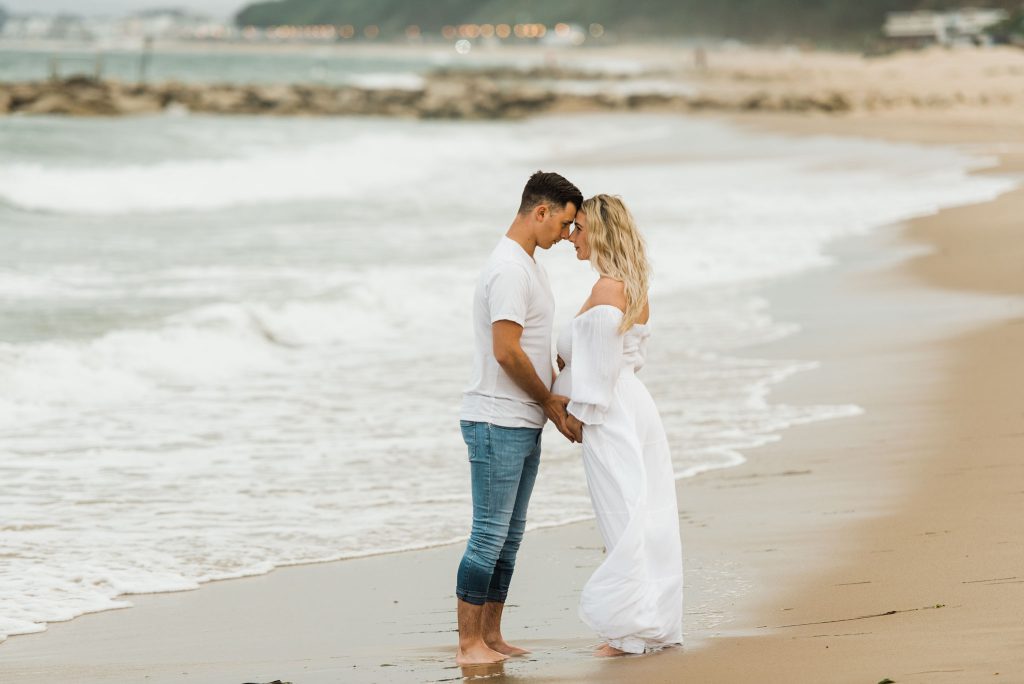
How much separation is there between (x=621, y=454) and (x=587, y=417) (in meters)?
0.16

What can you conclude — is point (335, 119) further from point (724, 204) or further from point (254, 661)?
point (254, 661)

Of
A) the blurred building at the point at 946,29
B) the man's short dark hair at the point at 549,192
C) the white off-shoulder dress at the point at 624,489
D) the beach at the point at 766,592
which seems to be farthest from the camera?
the blurred building at the point at 946,29

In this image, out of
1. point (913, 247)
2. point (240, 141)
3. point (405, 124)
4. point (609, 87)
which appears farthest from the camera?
point (609, 87)

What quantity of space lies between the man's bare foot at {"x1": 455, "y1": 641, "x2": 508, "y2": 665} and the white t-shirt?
0.72m

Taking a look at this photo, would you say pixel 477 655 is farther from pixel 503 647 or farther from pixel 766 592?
pixel 766 592

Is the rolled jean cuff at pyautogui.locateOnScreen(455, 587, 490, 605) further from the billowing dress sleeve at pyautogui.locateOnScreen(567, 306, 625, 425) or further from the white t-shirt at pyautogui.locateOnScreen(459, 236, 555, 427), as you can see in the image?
the billowing dress sleeve at pyautogui.locateOnScreen(567, 306, 625, 425)

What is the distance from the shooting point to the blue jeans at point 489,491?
444cm

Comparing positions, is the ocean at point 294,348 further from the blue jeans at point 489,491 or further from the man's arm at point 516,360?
the man's arm at point 516,360

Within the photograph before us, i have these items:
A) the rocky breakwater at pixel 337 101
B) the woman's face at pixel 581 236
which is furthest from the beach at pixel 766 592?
the rocky breakwater at pixel 337 101

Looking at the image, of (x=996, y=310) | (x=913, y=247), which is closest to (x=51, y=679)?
(x=996, y=310)

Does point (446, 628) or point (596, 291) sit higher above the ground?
point (596, 291)

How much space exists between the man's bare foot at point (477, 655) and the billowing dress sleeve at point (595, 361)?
80 centimetres

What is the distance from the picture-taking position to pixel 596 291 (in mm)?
4383

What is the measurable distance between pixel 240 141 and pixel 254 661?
112 ft
